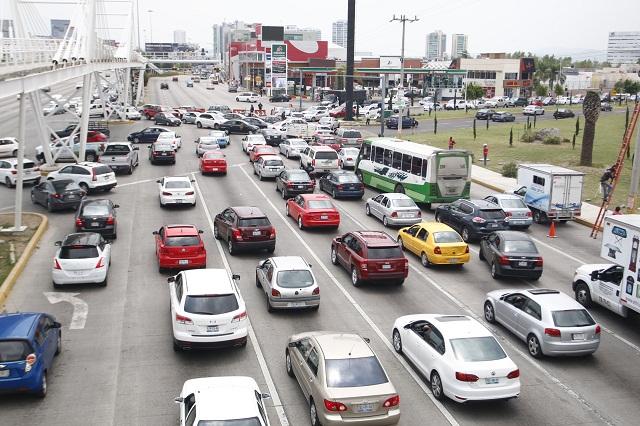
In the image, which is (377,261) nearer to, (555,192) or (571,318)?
(571,318)

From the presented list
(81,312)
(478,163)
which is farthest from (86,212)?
(478,163)

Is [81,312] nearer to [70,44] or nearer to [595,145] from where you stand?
[70,44]

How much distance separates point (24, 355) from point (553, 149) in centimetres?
4642

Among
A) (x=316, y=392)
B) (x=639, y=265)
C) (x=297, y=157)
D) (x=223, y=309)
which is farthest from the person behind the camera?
(x=297, y=157)

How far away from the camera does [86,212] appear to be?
24.9m

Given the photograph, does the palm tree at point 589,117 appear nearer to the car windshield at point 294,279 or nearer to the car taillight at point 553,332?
the car taillight at point 553,332

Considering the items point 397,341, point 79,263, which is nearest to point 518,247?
point 397,341

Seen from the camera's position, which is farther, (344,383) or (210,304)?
(210,304)

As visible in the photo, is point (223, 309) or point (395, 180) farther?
point (395, 180)

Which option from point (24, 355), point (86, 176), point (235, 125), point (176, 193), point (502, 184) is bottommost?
point (502, 184)

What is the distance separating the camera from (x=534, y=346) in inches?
630

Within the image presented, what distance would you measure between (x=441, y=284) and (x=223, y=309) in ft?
28.4

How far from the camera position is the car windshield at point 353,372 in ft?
38.9

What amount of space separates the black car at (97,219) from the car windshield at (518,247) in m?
14.0
